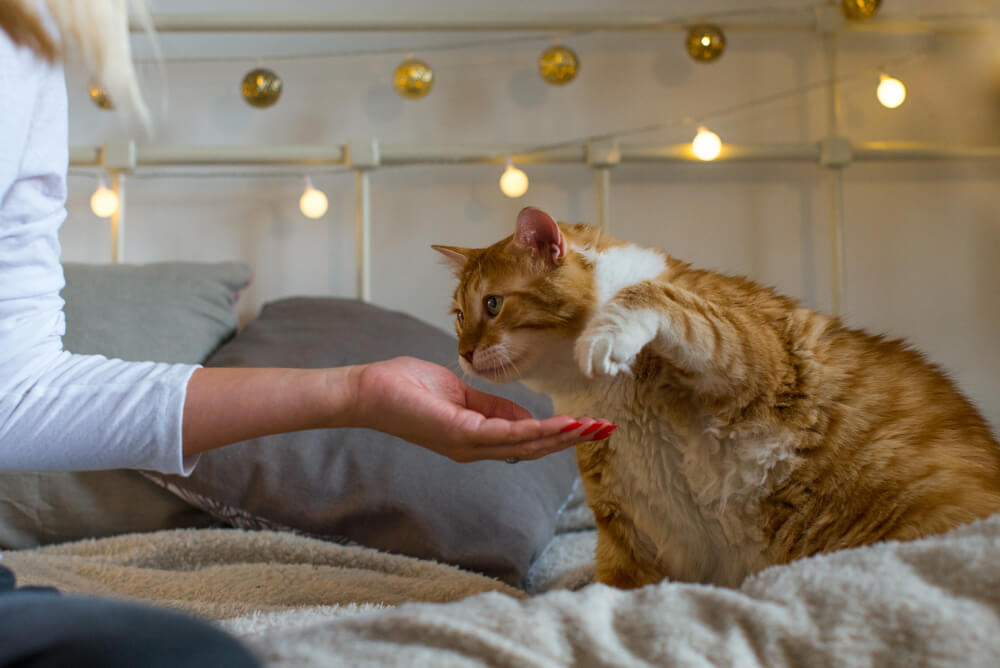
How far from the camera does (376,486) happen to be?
1.17 meters

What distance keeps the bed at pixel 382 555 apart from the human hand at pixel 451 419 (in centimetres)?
16

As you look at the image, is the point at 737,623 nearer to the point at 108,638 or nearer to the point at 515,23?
the point at 108,638

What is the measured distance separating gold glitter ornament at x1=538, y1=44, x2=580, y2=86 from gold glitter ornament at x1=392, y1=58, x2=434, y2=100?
0.24 metres

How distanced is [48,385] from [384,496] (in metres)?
0.45

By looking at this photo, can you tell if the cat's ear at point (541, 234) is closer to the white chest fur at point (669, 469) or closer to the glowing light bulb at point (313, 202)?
the white chest fur at point (669, 469)

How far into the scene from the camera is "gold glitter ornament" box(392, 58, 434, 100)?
1.71m

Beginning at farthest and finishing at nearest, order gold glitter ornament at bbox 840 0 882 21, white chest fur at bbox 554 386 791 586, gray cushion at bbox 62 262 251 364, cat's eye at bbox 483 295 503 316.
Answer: gold glitter ornament at bbox 840 0 882 21, gray cushion at bbox 62 262 251 364, cat's eye at bbox 483 295 503 316, white chest fur at bbox 554 386 791 586

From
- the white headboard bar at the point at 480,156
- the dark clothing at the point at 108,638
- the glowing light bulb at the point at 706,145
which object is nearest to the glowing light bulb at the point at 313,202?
the white headboard bar at the point at 480,156

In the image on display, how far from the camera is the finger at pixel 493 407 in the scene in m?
0.92

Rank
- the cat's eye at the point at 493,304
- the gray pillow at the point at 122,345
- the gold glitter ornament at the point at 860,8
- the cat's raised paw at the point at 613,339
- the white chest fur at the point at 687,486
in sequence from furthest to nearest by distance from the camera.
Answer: the gold glitter ornament at the point at 860,8 → the gray pillow at the point at 122,345 → the cat's eye at the point at 493,304 → the white chest fur at the point at 687,486 → the cat's raised paw at the point at 613,339

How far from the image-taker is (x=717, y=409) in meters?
0.85

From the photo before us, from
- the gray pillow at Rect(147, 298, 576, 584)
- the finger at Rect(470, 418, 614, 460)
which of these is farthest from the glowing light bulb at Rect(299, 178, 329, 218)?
the finger at Rect(470, 418, 614, 460)

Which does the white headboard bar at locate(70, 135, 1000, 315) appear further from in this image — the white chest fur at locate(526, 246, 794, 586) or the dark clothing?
the dark clothing

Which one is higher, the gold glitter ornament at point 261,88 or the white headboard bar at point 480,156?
the gold glitter ornament at point 261,88
